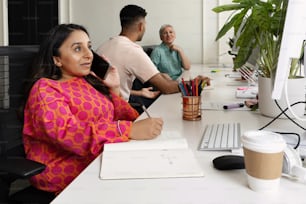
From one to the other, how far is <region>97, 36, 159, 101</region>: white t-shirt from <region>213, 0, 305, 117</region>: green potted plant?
2.65ft

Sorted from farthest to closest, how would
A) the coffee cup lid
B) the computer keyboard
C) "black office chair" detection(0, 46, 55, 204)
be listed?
"black office chair" detection(0, 46, 55, 204), the computer keyboard, the coffee cup lid

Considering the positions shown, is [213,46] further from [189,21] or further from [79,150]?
[79,150]

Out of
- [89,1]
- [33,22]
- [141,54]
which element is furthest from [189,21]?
[141,54]

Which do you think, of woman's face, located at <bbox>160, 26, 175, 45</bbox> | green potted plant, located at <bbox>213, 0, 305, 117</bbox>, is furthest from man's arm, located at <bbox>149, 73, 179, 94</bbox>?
woman's face, located at <bbox>160, 26, 175, 45</bbox>

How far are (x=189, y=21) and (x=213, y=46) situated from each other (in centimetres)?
45

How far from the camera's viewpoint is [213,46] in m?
4.65

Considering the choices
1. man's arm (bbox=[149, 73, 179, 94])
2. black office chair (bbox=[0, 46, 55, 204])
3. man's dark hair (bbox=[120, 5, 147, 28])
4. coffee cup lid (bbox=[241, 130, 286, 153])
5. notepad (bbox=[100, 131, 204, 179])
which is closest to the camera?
coffee cup lid (bbox=[241, 130, 286, 153])

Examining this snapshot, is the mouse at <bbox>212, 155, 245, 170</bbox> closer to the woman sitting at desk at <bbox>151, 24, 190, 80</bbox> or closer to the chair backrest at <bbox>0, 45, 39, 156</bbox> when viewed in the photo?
the chair backrest at <bbox>0, 45, 39, 156</bbox>

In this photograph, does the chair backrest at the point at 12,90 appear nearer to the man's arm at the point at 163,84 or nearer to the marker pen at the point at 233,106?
the marker pen at the point at 233,106

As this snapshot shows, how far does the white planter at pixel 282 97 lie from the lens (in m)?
1.30

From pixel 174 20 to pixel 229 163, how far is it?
4.13 meters

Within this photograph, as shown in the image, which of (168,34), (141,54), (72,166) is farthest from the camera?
(168,34)

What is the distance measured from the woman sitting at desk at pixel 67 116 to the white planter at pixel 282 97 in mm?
491

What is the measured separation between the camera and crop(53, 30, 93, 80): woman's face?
1.33 m
